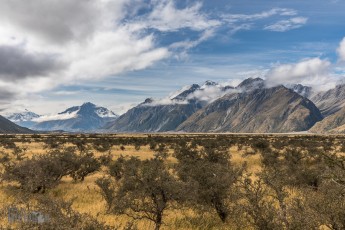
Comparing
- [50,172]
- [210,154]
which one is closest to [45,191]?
[50,172]

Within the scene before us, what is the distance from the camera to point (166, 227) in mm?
15102

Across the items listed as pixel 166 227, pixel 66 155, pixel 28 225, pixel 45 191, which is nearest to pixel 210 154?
pixel 66 155

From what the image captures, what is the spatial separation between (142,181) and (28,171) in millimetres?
10773

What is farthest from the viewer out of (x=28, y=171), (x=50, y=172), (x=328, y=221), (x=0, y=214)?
(x=50, y=172)

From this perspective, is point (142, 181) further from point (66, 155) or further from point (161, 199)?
point (66, 155)

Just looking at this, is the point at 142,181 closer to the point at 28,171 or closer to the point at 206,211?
the point at 206,211

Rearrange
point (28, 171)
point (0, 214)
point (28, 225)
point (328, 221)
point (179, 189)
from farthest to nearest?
1. point (28, 171)
2. point (179, 189)
3. point (0, 214)
4. point (328, 221)
5. point (28, 225)

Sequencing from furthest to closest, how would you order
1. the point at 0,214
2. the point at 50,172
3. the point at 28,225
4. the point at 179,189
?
the point at 50,172 → the point at 179,189 → the point at 0,214 → the point at 28,225

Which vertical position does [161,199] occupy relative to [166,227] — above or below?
above

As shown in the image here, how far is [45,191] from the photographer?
22.7 metres

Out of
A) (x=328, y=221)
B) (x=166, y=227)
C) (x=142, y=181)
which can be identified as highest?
(x=142, y=181)

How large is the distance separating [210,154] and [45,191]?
1811 cm

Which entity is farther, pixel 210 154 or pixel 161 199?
pixel 210 154

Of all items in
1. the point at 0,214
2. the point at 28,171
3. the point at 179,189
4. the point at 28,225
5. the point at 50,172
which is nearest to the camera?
the point at 28,225
